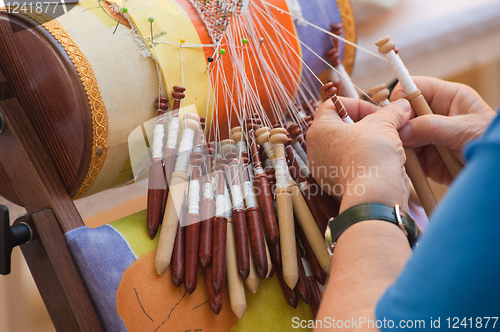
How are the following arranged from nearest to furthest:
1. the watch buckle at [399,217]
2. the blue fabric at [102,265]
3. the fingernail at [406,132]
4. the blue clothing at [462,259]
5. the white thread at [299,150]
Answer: the blue clothing at [462,259] → the watch buckle at [399,217] → the blue fabric at [102,265] → the fingernail at [406,132] → the white thread at [299,150]

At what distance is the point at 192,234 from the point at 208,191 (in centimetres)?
8

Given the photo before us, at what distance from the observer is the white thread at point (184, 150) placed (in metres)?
0.67

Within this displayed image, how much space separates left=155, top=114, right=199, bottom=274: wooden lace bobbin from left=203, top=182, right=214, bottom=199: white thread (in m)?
0.04

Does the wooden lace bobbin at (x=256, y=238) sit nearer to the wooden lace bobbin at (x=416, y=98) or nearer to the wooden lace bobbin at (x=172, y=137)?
the wooden lace bobbin at (x=172, y=137)

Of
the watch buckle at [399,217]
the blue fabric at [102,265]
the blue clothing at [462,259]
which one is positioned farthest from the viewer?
the blue fabric at [102,265]

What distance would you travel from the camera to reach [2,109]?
2.12ft

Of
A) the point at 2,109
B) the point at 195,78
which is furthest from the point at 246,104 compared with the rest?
the point at 2,109

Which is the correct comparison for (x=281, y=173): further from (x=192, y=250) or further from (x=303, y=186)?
(x=192, y=250)

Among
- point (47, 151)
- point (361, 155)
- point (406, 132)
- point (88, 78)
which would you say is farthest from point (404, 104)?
point (47, 151)

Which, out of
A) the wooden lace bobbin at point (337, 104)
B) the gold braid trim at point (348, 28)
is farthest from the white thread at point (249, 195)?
Result: the gold braid trim at point (348, 28)

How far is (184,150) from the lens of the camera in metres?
0.67

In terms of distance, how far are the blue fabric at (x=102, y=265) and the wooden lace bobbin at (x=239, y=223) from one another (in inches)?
6.7

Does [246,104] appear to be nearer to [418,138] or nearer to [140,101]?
[140,101]

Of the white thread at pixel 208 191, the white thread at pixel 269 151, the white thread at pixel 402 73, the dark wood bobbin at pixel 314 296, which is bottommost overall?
the dark wood bobbin at pixel 314 296
